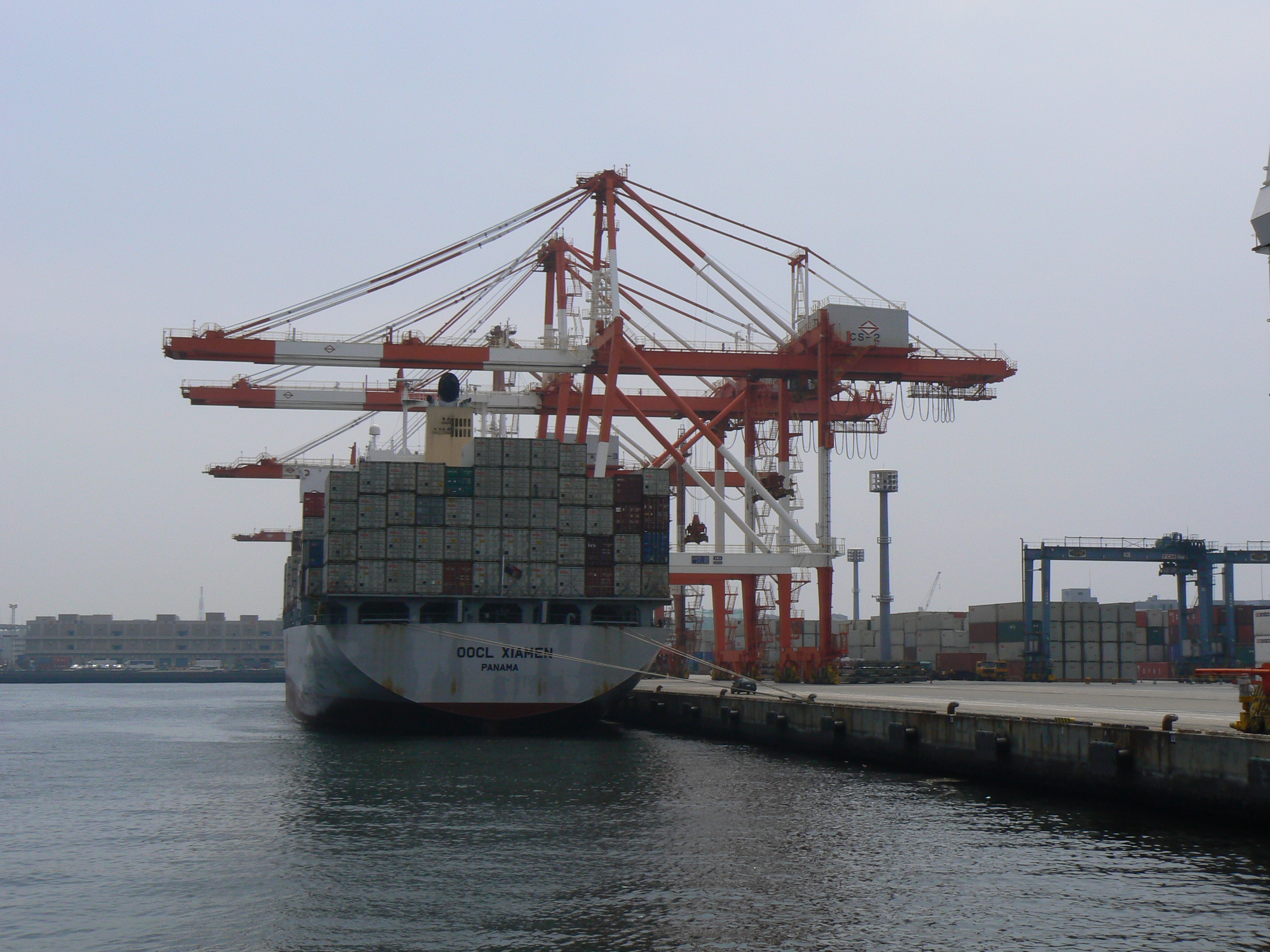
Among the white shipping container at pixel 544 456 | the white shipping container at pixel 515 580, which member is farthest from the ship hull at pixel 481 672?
the white shipping container at pixel 544 456

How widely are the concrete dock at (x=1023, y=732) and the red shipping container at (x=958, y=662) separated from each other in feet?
73.8

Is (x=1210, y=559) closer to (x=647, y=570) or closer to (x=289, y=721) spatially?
(x=647, y=570)

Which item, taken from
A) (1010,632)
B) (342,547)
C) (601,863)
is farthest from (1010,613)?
(601,863)

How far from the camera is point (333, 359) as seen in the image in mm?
50594

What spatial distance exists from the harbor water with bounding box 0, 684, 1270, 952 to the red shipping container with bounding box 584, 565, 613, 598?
8.07 m

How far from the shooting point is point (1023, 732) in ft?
90.4

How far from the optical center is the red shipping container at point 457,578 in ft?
130

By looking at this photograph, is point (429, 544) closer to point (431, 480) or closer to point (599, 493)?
point (431, 480)

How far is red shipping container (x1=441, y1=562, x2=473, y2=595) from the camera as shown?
130ft

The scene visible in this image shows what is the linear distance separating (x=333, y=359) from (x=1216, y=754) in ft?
124

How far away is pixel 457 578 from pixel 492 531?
194 centimetres

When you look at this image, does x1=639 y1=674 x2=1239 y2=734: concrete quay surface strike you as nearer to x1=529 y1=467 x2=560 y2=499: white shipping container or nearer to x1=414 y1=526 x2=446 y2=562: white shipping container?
x1=529 y1=467 x2=560 y2=499: white shipping container

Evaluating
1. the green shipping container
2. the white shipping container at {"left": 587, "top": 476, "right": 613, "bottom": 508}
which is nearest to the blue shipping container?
the white shipping container at {"left": 587, "top": 476, "right": 613, "bottom": 508}

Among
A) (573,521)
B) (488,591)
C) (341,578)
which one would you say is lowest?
(488,591)
